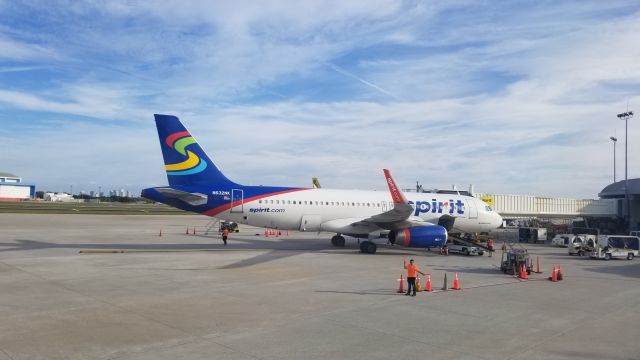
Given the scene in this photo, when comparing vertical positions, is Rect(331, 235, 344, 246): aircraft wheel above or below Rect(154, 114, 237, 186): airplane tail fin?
below

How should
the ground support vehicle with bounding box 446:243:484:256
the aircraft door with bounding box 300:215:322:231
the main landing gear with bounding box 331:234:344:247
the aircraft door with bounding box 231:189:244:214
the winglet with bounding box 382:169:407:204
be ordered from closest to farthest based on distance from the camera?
the winglet with bounding box 382:169:407:204
the aircraft door with bounding box 231:189:244:214
the ground support vehicle with bounding box 446:243:484:256
the aircraft door with bounding box 300:215:322:231
the main landing gear with bounding box 331:234:344:247

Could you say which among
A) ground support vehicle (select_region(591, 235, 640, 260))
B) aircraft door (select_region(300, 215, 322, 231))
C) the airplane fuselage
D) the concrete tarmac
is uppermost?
the airplane fuselage

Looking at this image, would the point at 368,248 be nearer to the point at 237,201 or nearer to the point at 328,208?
the point at 328,208

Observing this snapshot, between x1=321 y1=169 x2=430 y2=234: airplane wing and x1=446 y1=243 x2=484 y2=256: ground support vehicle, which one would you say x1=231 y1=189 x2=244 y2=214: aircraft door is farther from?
x1=446 y1=243 x2=484 y2=256: ground support vehicle

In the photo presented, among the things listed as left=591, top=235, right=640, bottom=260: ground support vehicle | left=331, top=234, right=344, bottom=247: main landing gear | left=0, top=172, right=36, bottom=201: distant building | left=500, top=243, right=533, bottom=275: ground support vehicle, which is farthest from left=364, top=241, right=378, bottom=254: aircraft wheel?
left=0, top=172, right=36, bottom=201: distant building

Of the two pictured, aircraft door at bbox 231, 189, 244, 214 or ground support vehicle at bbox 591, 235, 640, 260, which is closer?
aircraft door at bbox 231, 189, 244, 214

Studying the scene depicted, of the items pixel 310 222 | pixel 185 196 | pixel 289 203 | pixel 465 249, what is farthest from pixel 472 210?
pixel 185 196

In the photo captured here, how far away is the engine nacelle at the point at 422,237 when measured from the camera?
25.0m

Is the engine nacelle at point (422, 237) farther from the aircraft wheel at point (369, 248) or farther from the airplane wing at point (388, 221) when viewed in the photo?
the aircraft wheel at point (369, 248)

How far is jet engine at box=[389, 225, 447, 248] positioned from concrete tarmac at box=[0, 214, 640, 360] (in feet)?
11.5

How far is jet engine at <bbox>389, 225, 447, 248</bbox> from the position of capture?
25.0 meters

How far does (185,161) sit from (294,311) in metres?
15.5

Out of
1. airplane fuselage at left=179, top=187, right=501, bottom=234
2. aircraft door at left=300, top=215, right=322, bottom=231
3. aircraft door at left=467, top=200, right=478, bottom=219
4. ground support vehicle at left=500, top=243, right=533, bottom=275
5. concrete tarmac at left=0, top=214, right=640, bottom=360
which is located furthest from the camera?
aircraft door at left=467, top=200, right=478, bottom=219

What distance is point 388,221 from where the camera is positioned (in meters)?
26.1
